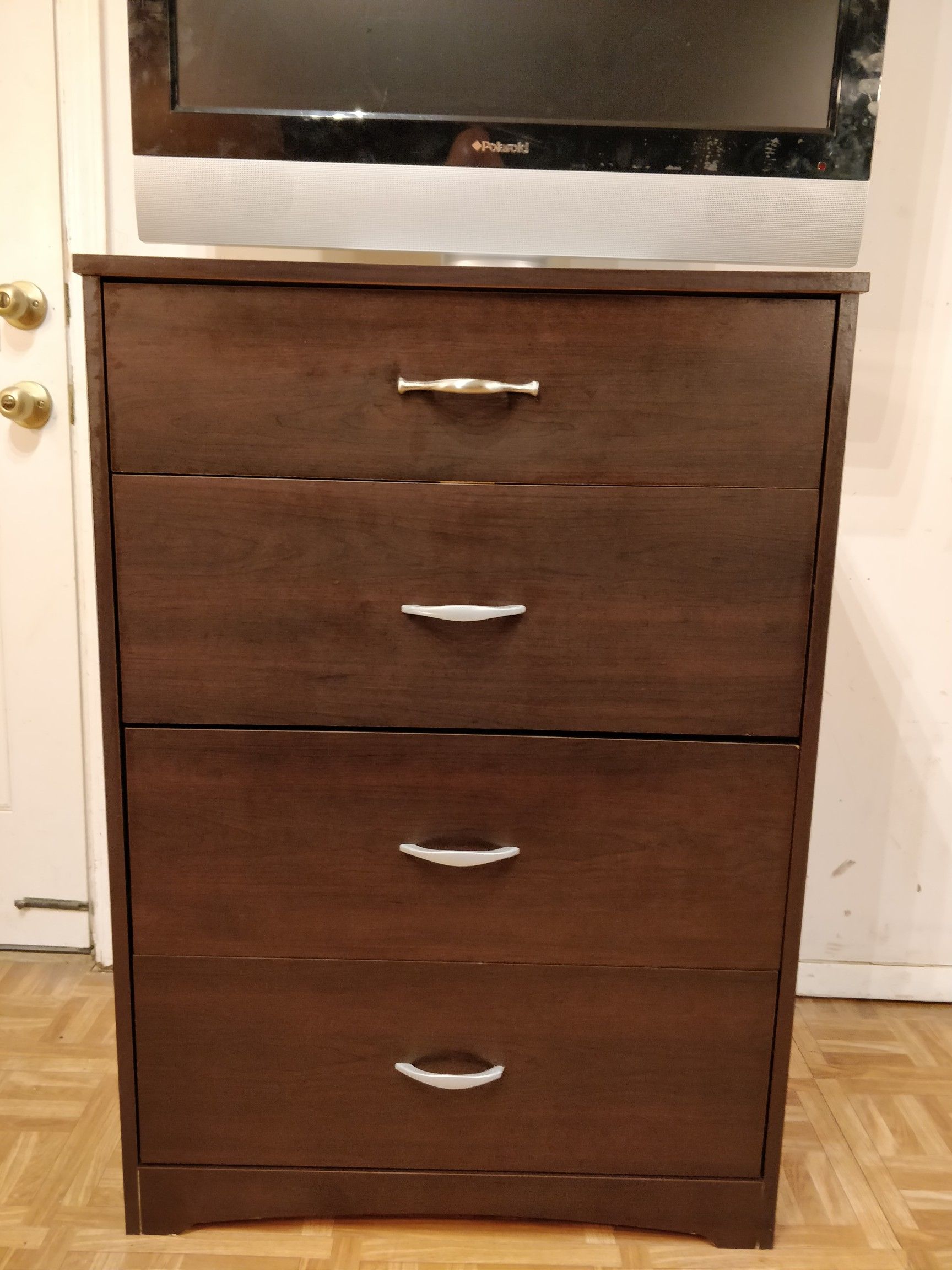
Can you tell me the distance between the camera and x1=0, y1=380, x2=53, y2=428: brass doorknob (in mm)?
1353

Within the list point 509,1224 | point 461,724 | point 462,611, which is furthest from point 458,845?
point 509,1224

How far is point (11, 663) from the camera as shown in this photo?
1.47 meters

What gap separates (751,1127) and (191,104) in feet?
3.97

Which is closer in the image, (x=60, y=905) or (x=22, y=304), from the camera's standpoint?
(x=22, y=304)

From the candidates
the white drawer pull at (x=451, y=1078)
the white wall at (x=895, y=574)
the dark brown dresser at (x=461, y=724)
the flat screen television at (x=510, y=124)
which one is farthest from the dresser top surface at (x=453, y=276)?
the white drawer pull at (x=451, y=1078)

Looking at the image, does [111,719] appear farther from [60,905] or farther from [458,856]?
[60,905]

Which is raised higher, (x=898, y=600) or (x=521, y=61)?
(x=521, y=61)

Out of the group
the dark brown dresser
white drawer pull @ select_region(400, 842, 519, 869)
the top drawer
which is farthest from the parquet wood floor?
the top drawer

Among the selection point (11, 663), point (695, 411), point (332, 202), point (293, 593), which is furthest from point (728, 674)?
point (11, 663)

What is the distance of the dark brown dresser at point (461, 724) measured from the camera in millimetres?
864

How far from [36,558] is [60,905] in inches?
22.3

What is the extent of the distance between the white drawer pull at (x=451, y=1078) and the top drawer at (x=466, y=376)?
61 centimetres

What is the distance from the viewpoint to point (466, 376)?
87cm

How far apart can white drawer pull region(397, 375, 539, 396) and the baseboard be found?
1114 millimetres
